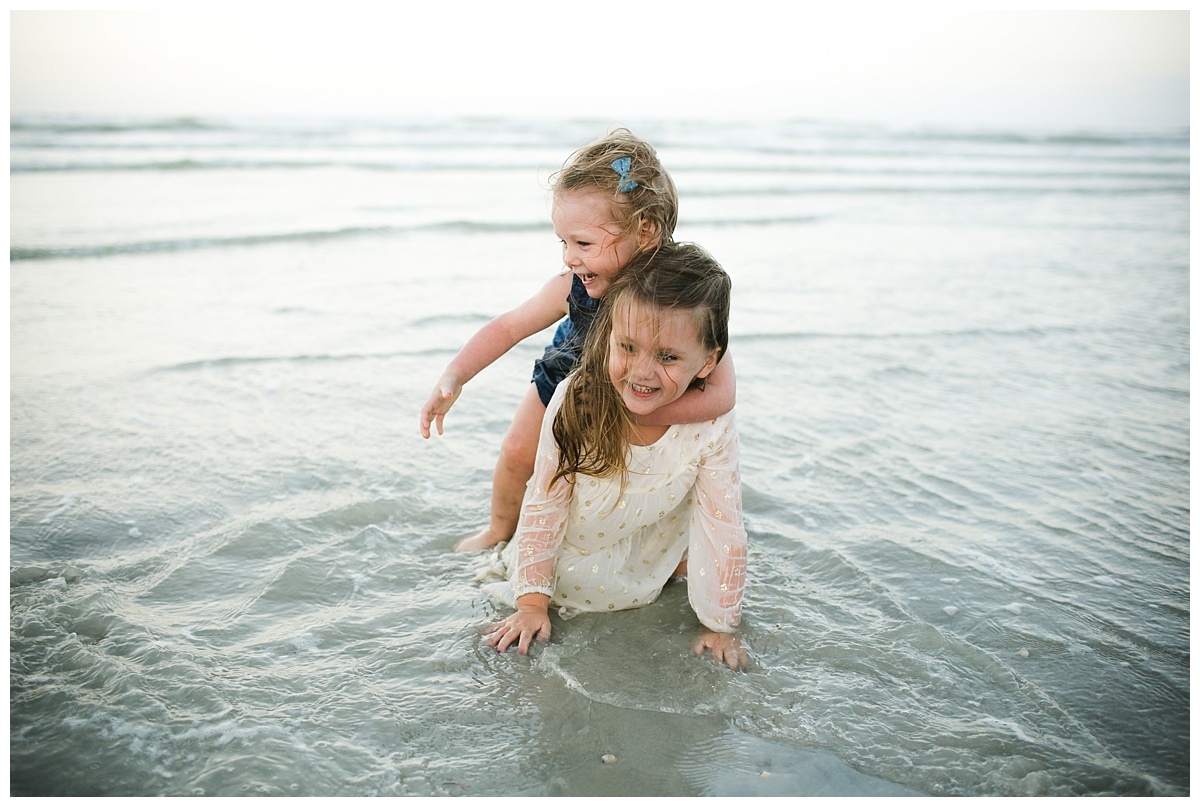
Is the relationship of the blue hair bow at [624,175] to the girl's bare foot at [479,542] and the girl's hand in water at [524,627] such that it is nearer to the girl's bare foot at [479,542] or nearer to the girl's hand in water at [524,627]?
the girl's hand in water at [524,627]

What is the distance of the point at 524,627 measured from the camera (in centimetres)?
261

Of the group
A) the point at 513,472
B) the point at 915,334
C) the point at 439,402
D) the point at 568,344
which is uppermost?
the point at 568,344

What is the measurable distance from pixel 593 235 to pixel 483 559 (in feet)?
3.95

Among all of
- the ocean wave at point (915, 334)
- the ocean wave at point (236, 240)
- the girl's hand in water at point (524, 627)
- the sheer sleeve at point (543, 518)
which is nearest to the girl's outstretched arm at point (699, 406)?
the sheer sleeve at point (543, 518)

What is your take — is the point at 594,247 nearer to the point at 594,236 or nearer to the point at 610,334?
the point at 594,236

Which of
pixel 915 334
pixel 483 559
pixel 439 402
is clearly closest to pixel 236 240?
pixel 915 334

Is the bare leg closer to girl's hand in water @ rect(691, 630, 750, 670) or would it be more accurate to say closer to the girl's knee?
the girl's knee

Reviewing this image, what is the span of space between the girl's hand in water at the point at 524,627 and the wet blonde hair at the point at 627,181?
1125mm

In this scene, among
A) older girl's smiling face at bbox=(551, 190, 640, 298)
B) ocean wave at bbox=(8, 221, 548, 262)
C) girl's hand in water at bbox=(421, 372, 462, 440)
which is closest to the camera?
older girl's smiling face at bbox=(551, 190, 640, 298)

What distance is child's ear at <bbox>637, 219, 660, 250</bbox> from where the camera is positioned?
2.62 metres

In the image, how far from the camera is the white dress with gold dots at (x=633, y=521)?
2629 millimetres

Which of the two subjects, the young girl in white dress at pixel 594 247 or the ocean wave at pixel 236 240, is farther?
the ocean wave at pixel 236 240

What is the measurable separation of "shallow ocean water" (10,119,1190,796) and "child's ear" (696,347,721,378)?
81 cm

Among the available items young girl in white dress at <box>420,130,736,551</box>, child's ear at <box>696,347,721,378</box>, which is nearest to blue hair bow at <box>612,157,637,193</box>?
young girl in white dress at <box>420,130,736,551</box>
